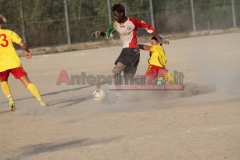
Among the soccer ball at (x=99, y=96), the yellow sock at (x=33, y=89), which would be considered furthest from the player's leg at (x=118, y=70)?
the yellow sock at (x=33, y=89)

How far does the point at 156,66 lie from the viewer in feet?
41.1

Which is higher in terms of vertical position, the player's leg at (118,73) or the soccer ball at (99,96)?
the player's leg at (118,73)

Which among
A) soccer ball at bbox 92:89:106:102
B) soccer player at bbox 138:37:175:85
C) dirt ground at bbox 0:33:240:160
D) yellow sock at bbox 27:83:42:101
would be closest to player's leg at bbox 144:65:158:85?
soccer player at bbox 138:37:175:85

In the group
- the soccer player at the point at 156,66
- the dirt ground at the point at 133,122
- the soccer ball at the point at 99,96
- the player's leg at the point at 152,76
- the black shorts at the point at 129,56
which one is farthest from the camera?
the player's leg at the point at 152,76

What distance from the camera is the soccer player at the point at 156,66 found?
12441 millimetres

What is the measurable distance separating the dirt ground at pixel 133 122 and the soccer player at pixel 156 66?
0.39m

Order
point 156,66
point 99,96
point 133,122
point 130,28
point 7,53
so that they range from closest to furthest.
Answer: point 133,122 → point 7,53 → point 130,28 → point 99,96 → point 156,66

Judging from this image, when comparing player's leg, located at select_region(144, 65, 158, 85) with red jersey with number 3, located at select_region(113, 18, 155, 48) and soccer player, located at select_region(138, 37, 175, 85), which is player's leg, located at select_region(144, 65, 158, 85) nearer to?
soccer player, located at select_region(138, 37, 175, 85)

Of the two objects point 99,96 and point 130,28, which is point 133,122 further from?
point 130,28

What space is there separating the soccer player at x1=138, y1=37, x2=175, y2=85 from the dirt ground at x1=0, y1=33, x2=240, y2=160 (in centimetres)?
39

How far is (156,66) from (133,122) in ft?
11.1

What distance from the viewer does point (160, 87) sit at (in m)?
12.2

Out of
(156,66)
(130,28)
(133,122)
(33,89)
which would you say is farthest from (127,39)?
(133,122)

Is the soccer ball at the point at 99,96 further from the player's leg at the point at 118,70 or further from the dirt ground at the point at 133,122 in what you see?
the player's leg at the point at 118,70
